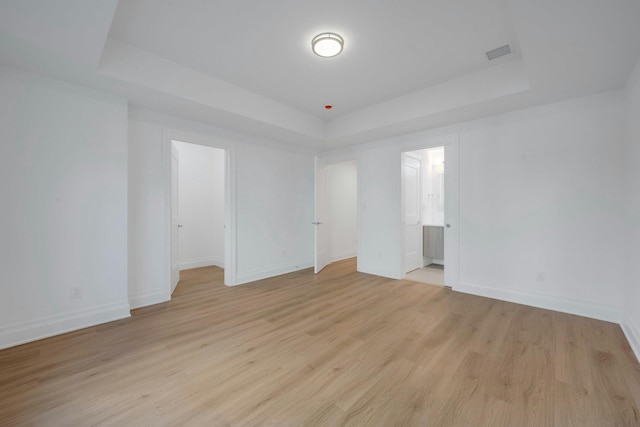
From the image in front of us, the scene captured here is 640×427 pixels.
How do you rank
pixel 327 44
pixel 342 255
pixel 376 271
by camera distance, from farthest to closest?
pixel 342 255 < pixel 376 271 < pixel 327 44

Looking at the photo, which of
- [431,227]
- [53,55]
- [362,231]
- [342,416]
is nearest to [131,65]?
[53,55]

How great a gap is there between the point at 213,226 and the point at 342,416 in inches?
195

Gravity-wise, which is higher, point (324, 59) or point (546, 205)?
point (324, 59)

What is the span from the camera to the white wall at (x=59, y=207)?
2.39 m

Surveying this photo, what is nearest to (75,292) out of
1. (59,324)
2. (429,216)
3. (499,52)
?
(59,324)

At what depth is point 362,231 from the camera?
502cm

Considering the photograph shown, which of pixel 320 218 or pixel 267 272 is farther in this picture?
pixel 320 218

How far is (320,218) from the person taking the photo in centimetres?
503

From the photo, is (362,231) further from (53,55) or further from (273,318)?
(53,55)

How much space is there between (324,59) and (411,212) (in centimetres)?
317

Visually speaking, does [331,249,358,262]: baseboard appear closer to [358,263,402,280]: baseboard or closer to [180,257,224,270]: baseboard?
[358,263,402,280]: baseboard

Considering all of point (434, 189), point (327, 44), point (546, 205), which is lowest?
point (546, 205)

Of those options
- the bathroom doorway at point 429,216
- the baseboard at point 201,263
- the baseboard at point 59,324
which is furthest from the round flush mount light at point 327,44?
the baseboard at point 201,263

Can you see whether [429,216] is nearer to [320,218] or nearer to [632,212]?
[320,218]
